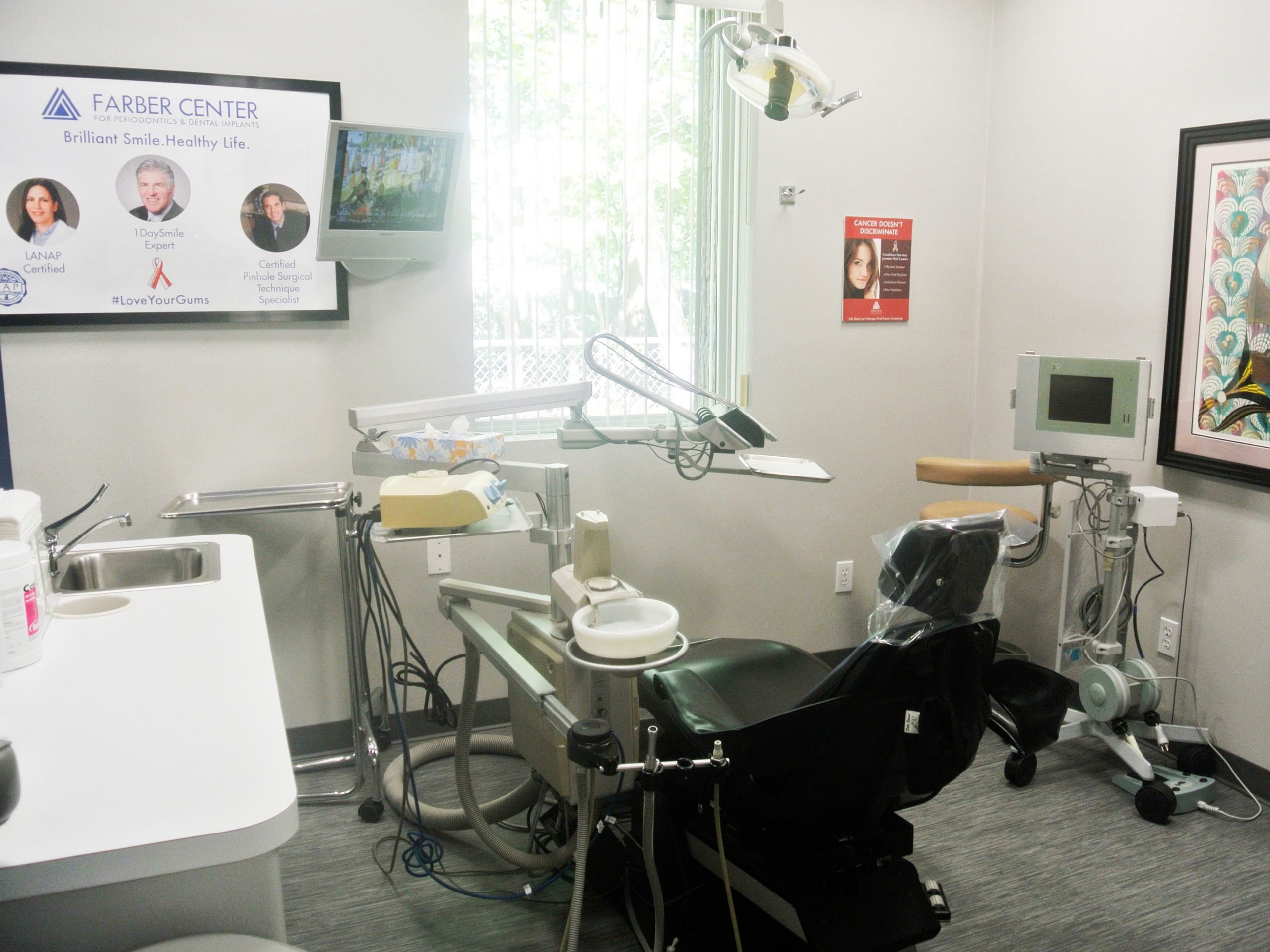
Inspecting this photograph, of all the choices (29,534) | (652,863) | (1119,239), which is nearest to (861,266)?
(1119,239)

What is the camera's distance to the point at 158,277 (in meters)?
2.59

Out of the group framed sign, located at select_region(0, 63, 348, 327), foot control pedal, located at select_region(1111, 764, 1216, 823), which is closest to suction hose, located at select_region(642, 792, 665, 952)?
foot control pedal, located at select_region(1111, 764, 1216, 823)

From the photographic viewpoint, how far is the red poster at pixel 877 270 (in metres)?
3.39

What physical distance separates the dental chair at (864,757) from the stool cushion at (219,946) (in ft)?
2.19

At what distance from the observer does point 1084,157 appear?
3105mm

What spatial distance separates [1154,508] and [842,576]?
1167mm

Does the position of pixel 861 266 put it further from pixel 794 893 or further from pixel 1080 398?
pixel 794 893

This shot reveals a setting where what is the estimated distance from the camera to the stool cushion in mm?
1006

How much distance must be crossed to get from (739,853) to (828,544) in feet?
5.49

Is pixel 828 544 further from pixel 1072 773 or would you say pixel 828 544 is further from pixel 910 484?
pixel 1072 773

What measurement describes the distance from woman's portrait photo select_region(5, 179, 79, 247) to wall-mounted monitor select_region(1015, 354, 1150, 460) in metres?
2.67

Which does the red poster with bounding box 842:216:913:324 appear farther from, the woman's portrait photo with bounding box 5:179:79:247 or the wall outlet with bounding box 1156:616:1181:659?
the woman's portrait photo with bounding box 5:179:79:247

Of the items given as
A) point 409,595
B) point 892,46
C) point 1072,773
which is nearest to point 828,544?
point 1072,773

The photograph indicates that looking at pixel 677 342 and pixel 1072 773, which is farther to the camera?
pixel 677 342
